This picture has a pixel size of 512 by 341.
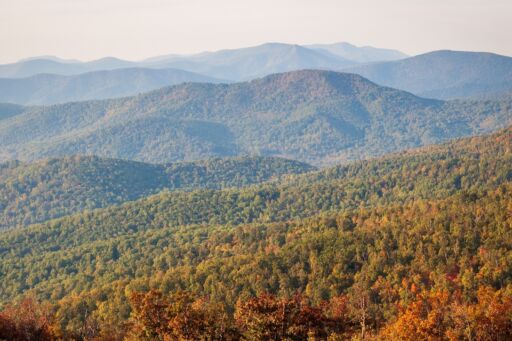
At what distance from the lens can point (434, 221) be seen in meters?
129

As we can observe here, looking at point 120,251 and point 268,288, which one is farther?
point 120,251

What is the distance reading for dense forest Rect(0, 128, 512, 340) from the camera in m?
64.9

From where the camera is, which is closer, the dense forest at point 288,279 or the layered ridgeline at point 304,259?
the dense forest at point 288,279

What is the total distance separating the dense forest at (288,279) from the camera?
64.9 m

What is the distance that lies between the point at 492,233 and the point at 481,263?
11664mm

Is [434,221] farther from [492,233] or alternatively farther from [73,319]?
[73,319]

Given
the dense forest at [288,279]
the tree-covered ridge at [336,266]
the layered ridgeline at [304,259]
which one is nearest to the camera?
the dense forest at [288,279]

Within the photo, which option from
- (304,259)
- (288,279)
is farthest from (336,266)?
(304,259)

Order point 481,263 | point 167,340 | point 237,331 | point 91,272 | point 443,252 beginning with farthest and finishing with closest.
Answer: point 91,272 → point 443,252 → point 481,263 → point 237,331 → point 167,340

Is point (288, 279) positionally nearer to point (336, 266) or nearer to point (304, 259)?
point (336, 266)

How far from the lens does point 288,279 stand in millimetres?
112688

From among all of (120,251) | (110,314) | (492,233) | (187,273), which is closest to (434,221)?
(492,233)

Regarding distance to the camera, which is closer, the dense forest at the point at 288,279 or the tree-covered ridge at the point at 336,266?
the dense forest at the point at 288,279

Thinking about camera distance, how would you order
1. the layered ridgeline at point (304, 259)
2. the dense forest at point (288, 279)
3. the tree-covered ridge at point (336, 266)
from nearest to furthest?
the dense forest at point (288, 279), the tree-covered ridge at point (336, 266), the layered ridgeline at point (304, 259)
